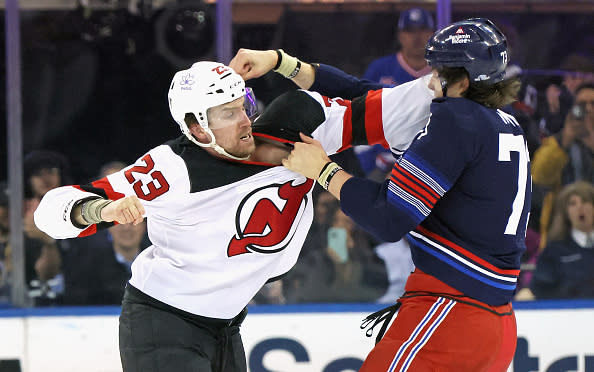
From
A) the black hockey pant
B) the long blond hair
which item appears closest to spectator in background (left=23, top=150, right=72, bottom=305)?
the black hockey pant

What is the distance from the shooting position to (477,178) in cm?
237

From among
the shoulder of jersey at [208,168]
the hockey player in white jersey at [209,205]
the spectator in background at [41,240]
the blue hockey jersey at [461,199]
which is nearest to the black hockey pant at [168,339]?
the hockey player in white jersey at [209,205]

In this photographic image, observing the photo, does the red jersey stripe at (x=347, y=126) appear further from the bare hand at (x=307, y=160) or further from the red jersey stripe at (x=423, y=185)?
the red jersey stripe at (x=423, y=185)

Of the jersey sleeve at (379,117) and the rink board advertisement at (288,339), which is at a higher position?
the jersey sleeve at (379,117)

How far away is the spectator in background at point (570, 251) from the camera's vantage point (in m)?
4.71

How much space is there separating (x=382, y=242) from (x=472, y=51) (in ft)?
7.88

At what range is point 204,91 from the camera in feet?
8.55

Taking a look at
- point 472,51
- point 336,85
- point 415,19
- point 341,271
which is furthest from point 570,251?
point 472,51

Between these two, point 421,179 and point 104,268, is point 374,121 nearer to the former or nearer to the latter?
point 421,179

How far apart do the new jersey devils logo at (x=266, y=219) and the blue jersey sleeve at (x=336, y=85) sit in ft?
1.37

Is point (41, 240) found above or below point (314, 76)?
below

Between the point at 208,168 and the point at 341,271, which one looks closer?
the point at 208,168

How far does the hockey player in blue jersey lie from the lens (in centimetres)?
235

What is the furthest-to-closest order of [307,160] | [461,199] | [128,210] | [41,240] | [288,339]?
[41,240] → [288,339] → [307,160] → [461,199] → [128,210]
